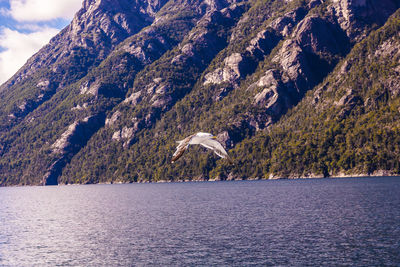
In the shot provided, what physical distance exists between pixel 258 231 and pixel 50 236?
48837mm

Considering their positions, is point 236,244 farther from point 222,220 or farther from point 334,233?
point 222,220

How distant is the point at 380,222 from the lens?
85875mm

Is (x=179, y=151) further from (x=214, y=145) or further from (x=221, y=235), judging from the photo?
(x=221, y=235)


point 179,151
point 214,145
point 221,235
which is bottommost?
point 221,235

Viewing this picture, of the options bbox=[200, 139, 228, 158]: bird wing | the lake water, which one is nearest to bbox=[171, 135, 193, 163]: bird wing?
bbox=[200, 139, 228, 158]: bird wing

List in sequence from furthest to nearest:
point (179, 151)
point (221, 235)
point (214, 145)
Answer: point (221, 235)
point (214, 145)
point (179, 151)

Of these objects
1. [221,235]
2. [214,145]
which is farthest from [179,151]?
[221,235]

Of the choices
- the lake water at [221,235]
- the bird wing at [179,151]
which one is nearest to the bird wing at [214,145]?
the bird wing at [179,151]

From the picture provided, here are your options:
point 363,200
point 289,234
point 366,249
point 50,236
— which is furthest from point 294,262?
point 363,200

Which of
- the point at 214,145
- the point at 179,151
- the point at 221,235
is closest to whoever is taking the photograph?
the point at 179,151

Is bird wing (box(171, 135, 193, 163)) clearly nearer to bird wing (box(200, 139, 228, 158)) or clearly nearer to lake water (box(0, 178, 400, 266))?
bird wing (box(200, 139, 228, 158))

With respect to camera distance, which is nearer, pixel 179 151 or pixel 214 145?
pixel 179 151

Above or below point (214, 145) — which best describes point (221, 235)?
below

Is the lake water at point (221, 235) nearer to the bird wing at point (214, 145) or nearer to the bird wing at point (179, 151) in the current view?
the bird wing at point (214, 145)
